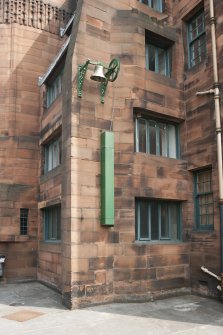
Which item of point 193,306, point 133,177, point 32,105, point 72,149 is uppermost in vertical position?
point 32,105

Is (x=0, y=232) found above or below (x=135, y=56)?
below

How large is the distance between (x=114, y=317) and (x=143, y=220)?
3927mm

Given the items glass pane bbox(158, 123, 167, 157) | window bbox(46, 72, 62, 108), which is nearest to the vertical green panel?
glass pane bbox(158, 123, 167, 157)

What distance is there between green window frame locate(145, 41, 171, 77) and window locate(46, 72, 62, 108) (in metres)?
4.08

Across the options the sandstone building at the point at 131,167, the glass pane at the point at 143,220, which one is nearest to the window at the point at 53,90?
the sandstone building at the point at 131,167

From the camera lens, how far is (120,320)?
9.87m

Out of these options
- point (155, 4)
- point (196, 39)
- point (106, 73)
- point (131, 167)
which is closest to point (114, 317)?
point (131, 167)

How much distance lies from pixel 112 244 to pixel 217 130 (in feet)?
17.2

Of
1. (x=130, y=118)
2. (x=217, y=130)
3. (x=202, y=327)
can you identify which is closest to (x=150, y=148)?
(x=130, y=118)

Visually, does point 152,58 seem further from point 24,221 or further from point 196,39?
point 24,221

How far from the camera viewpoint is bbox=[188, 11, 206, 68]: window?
14289 millimetres

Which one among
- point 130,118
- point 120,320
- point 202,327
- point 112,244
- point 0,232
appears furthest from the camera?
point 0,232

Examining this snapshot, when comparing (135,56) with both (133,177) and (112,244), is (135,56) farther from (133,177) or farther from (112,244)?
(112,244)

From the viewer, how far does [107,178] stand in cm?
1209
